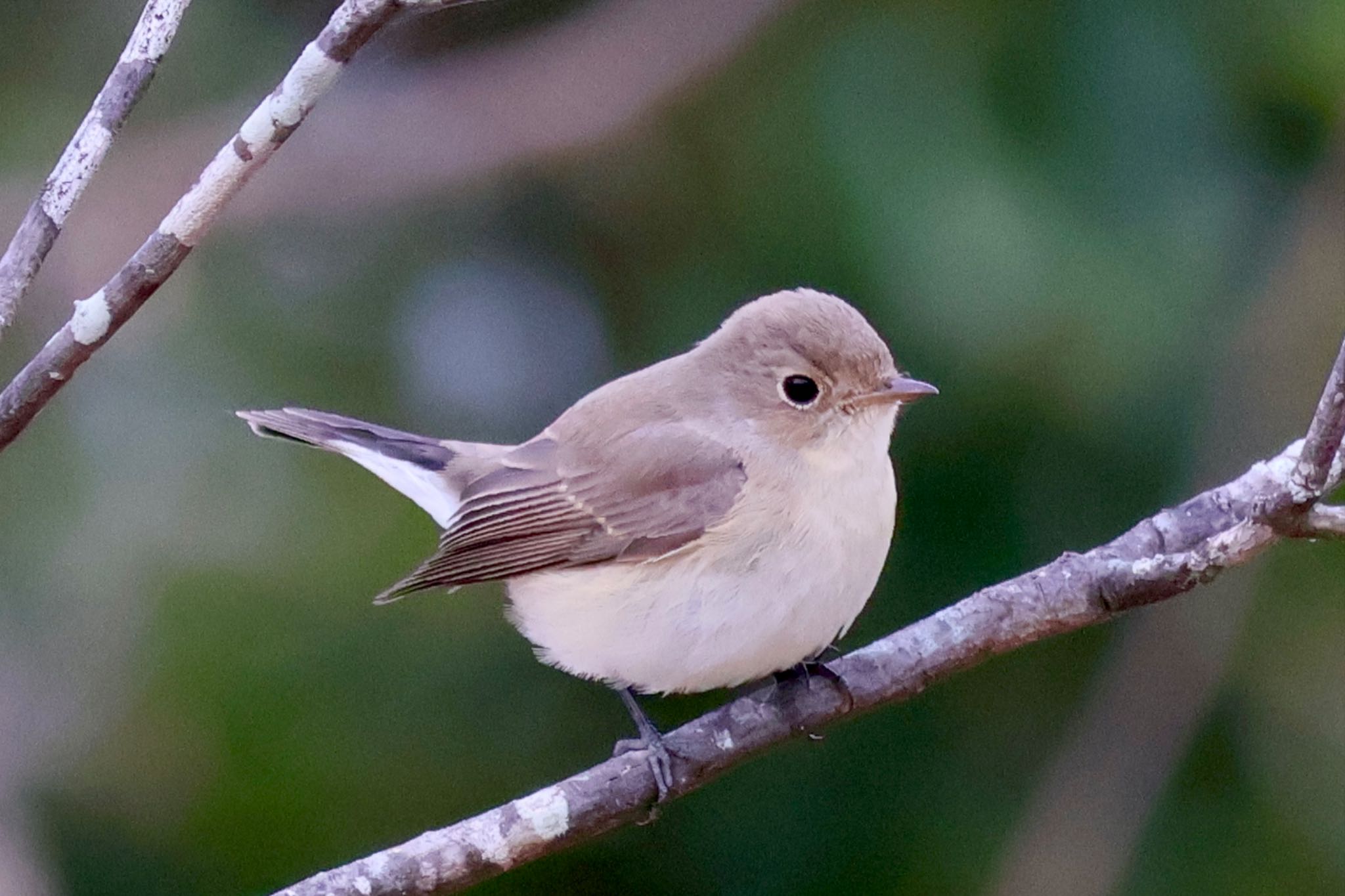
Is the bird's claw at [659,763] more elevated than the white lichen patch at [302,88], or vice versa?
the white lichen patch at [302,88]

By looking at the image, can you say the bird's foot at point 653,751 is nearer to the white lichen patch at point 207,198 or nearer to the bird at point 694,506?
the bird at point 694,506

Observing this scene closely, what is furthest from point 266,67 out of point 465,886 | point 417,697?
point 465,886

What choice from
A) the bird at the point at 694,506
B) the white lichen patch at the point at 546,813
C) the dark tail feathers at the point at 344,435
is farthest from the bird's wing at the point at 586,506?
the white lichen patch at the point at 546,813

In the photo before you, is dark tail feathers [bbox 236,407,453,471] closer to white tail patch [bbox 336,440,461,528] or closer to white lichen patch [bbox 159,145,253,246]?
white tail patch [bbox 336,440,461,528]

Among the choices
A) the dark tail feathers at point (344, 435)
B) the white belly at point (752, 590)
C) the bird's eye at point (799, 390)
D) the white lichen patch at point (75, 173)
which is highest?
the dark tail feathers at point (344, 435)

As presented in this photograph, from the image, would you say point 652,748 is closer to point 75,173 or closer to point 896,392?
point 896,392

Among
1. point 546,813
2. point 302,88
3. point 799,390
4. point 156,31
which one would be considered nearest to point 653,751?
point 546,813

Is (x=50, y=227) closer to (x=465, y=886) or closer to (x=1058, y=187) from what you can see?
(x=465, y=886)

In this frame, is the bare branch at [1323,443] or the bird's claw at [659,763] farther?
the bird's claw at [659,763]

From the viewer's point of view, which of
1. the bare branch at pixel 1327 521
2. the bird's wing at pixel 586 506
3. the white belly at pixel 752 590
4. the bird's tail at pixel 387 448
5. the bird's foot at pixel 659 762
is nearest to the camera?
the bare branch at pixel 1327 521
